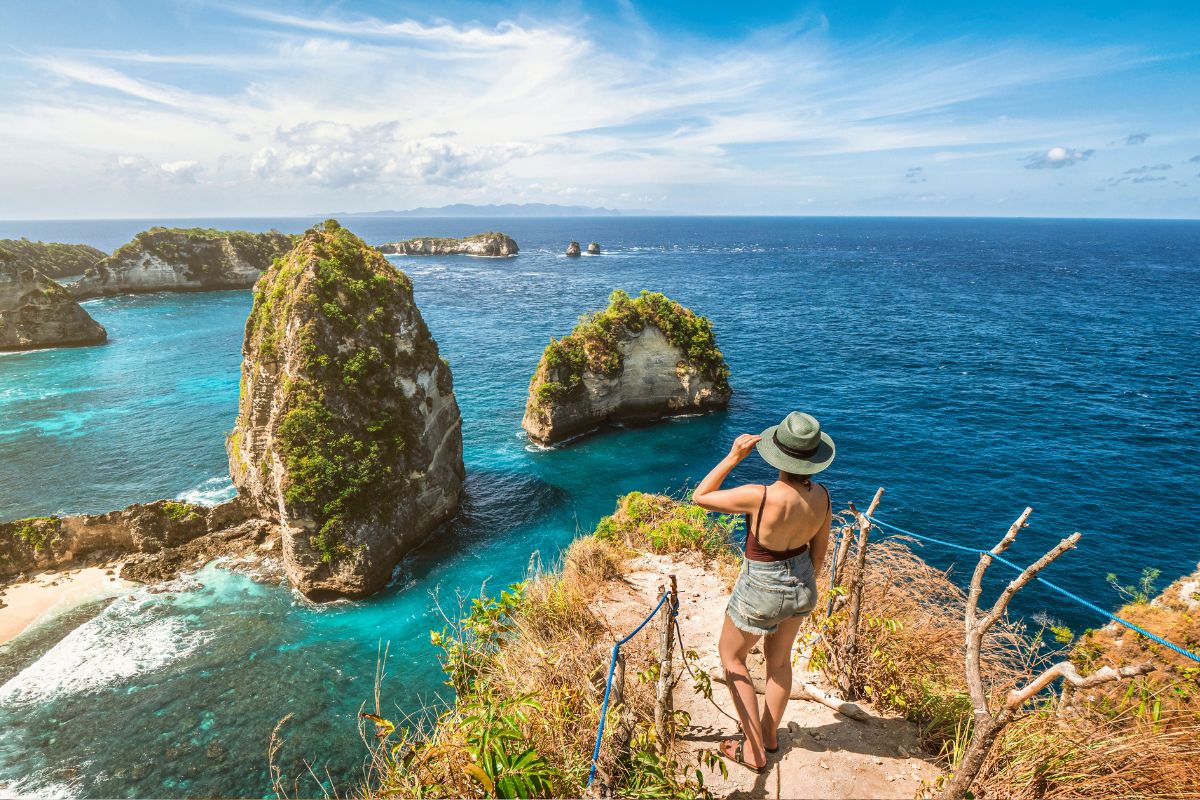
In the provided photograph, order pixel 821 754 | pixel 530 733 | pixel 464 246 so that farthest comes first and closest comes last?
pixel 464 246 → pixel 821 754 → pixel 530 733

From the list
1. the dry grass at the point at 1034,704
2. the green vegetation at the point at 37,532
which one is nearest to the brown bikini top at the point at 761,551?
the dry grass at the point at 1034,704

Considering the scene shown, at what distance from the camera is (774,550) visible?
5.57m

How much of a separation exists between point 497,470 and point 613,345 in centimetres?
1168

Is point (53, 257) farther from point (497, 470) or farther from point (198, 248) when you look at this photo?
point (497, 470)

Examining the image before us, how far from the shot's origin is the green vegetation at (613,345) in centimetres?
3550

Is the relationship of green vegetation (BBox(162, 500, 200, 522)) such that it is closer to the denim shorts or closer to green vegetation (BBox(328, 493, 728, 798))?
green vegetation (BBox(328, 493, 728, 798))

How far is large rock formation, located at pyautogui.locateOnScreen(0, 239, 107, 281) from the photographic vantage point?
9975 centimetres

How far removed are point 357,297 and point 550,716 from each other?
22.0m

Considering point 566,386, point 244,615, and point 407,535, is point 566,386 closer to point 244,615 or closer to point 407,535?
point 407,535

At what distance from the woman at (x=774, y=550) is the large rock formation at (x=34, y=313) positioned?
3159 inches

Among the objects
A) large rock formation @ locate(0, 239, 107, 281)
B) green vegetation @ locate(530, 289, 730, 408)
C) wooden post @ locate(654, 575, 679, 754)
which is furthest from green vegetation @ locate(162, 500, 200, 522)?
large rock formation @ locate(0, 239, 107, 281)

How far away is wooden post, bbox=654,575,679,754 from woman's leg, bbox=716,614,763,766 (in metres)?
0.61

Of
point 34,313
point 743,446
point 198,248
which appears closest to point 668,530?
point 743,446

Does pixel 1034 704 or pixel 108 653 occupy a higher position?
pixel 1034 704
